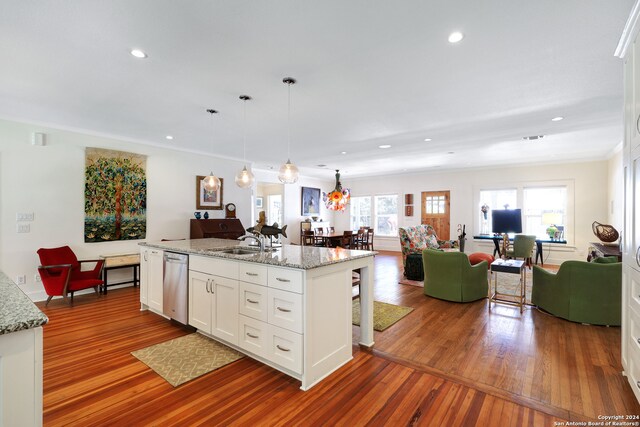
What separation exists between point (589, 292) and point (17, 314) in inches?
191

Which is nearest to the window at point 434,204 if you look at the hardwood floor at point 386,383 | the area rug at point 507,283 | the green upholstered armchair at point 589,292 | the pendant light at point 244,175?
the area rug at point 507,283

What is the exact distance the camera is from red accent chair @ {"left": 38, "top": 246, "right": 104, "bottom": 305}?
13.5 feet

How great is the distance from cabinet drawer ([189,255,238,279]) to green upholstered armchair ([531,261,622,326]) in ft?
12.6

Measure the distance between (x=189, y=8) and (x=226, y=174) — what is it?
5113 millimetres

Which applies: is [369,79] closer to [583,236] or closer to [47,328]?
[47,328]

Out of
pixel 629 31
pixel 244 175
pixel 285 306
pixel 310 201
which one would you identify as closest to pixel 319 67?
pixel 244 175

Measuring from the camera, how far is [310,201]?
33.9 ft

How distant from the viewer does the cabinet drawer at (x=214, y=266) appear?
279 centimetres

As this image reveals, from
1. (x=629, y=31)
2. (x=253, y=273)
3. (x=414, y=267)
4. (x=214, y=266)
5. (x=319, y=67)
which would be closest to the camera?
(x=629, y=31)

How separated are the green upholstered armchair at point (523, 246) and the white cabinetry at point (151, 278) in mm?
7178

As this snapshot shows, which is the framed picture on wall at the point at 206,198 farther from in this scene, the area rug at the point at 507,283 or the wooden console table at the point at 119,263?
the area rug at the point at 507,283

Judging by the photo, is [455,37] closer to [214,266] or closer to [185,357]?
[214,266]

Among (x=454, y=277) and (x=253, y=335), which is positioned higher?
(x=454, y=277)

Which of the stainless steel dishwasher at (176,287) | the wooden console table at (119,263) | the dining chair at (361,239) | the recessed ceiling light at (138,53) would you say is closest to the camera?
the recessed ceiling light at (138,53)
